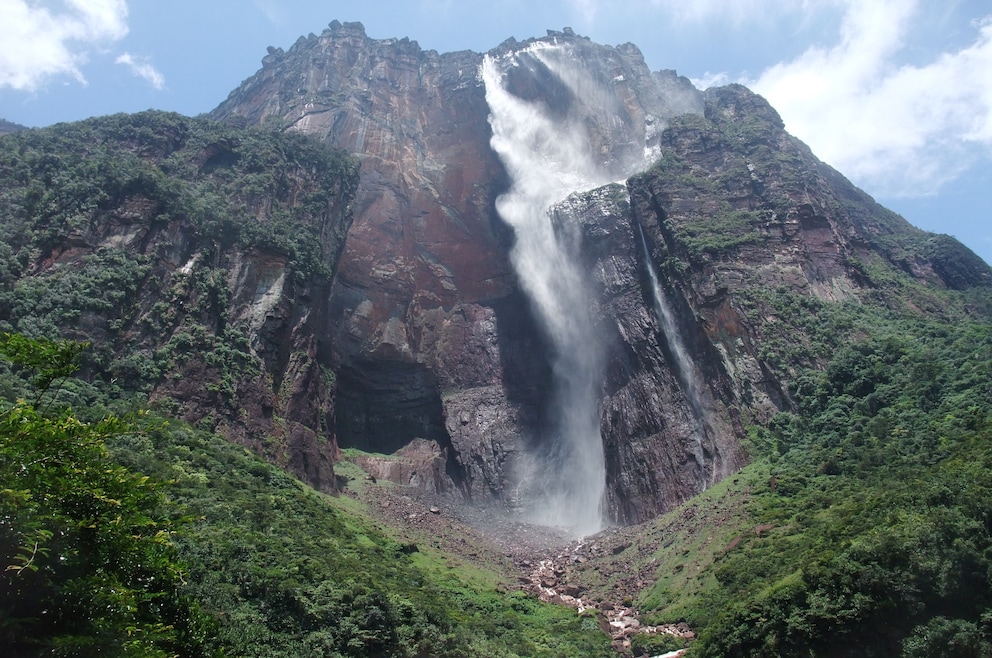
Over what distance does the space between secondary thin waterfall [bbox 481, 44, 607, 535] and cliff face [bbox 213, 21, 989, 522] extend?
Result: 1196 millimetres

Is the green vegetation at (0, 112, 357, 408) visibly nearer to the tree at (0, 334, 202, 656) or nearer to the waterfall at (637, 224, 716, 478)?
the waterfall at (637, 224, 716, 478)

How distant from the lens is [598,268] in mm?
57156

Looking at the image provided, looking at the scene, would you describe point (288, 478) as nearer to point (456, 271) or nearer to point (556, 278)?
point (456, 271)

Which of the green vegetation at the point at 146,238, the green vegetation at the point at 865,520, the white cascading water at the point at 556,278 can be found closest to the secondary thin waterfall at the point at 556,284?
the white cascading water at the point at 556,278

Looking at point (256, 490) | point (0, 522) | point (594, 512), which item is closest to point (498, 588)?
point (256, 490)

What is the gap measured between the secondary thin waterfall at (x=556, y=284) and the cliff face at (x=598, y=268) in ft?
3.92

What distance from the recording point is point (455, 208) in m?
68.4

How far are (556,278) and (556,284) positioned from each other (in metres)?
0.62

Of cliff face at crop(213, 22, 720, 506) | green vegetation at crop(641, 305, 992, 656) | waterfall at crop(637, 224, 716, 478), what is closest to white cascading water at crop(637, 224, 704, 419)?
waterfall at crop(637, 224, 716, 478)

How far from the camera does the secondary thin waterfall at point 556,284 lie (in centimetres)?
5112

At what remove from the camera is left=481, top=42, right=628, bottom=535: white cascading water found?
51156mm

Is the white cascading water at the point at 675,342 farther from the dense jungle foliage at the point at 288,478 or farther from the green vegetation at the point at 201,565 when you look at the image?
the green vegetation at the point at 201,565

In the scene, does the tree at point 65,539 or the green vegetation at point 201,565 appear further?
the green vegetation at point 201,565

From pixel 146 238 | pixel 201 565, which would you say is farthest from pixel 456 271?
pixel 201 565
